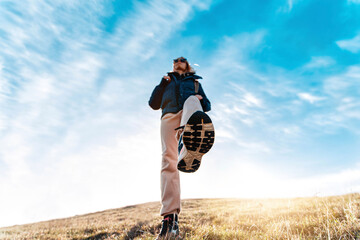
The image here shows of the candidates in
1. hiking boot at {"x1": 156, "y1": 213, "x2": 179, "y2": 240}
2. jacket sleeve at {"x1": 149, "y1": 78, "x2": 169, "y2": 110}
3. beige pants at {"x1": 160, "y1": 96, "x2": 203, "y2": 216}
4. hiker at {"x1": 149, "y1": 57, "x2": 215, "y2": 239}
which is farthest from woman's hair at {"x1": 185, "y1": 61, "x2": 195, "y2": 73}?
hiking boot at {"x1": 156, "y1": 213, "x2": 179, "y2": 240}

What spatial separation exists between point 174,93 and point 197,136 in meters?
1.15

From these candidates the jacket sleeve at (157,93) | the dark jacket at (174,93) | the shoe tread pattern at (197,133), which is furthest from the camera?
the jacket sleeve at (157,93)

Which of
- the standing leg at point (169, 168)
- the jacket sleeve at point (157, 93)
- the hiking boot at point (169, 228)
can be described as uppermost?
the jacket sleeve at point (157, 93)

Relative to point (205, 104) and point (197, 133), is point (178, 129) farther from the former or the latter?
point (205, 104)

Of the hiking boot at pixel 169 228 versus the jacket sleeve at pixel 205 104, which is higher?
the jacket sleeve at pixel 205 104

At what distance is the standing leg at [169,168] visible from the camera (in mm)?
3529

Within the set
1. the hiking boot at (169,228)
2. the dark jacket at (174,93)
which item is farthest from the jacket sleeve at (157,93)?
the hiking boot at (169,228)

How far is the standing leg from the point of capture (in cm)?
353

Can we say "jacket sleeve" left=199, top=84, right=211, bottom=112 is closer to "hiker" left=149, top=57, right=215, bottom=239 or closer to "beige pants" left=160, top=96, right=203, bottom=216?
"hiker" left=149, top=57, right=215, bottom=239

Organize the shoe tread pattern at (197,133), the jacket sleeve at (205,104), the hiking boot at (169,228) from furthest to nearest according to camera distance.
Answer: the jacket sleeve at (205,104), the hiking boot at (169,228), the shoe tread pattern at (197,133)

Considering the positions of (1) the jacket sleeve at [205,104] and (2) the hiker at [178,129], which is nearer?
(2) the hiker at [178,129]

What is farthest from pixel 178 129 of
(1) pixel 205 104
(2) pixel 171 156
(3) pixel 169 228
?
(3) pixel 169 228

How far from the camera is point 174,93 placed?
3.97 m

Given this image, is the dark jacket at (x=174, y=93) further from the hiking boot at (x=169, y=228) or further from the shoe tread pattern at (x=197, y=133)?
the hiking boot at (x=169, y=228)
